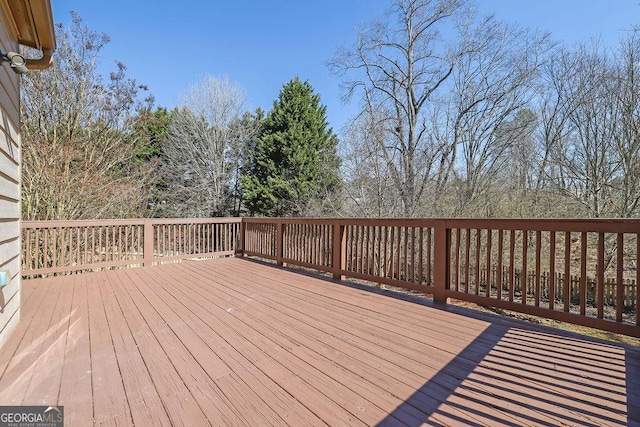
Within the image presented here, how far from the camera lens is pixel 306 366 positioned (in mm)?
1810

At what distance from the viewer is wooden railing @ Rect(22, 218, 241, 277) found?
14.2ft

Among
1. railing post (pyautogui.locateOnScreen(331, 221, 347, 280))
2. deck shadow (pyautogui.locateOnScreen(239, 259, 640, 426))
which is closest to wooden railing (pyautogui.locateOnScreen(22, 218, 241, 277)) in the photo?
railing post (pyautogui.locateOnScreen(331, 221, 347, 280))

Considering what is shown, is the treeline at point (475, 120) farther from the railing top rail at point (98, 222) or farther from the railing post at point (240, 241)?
the railing top rail at point (98, 222)

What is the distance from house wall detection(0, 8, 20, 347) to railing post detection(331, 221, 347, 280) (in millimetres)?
3217

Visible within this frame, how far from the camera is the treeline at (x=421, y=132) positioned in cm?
675

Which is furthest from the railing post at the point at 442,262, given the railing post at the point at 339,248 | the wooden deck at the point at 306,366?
the railing post at the point at 339,248

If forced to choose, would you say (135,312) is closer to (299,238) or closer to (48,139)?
(299,238)

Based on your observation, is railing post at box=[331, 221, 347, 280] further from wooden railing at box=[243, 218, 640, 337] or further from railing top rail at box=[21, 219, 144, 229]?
railing top rail at box=[21, 219, 144, 229]

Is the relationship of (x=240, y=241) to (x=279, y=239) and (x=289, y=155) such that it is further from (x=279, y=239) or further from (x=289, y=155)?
(x=289, y=155)

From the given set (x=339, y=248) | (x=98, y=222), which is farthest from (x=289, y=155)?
(x=339, y=248)

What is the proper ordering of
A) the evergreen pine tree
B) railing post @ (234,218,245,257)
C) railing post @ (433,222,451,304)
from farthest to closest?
1. the evergreen pine tree
2. railing post @ (234,218,245,257)
3. railing post @ (433,222,451,304)

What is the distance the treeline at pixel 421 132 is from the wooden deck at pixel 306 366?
4838 mm

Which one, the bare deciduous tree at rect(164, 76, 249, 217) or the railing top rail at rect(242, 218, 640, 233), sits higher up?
the bare deciduous tree at rect(164, 76, 249, 217)

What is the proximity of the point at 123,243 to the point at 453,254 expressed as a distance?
5473 mm
